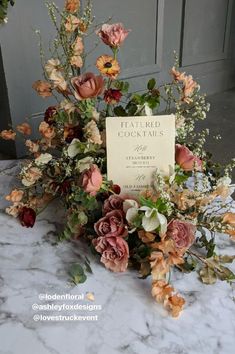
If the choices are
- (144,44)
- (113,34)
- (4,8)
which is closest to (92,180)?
(113,34)

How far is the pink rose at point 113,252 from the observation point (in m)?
0.68

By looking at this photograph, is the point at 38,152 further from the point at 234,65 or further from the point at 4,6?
the point at 234,65

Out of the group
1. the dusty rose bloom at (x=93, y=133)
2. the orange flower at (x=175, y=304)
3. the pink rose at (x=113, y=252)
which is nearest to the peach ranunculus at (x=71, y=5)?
the dusty rose bloom at (x=93, y=133)

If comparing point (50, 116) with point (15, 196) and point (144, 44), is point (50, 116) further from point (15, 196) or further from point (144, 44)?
point (144, 44)

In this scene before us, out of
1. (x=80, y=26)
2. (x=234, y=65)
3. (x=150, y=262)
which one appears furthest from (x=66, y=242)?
(x=234, y=65)

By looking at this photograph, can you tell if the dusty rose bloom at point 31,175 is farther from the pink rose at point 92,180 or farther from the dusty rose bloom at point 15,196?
the pink rose at point 92,180

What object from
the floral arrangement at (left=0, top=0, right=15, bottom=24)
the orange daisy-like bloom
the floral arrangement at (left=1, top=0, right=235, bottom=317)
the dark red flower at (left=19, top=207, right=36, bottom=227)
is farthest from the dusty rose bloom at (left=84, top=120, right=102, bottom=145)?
the floral arrangement at (left=0, top=0, right=15, bottom=24)

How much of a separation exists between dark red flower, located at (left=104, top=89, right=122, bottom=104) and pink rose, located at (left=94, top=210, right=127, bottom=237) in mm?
221

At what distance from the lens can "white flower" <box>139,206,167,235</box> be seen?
0.65 meters

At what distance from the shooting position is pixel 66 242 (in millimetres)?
782

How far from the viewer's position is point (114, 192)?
0.75 metres

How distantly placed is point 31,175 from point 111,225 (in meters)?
0.24

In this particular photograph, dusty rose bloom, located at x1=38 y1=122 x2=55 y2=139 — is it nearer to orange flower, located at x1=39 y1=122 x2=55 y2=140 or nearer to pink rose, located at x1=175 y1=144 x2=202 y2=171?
orange flower, located at x1=39 y1=122 x2=55 y2=140

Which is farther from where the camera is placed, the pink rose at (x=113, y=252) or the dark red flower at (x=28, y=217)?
the dark red flower at (x=28, y=217)
